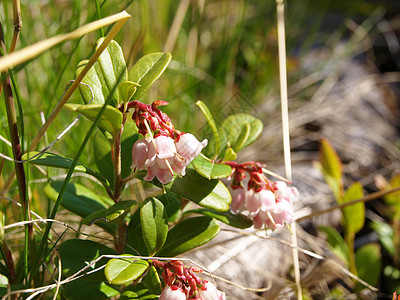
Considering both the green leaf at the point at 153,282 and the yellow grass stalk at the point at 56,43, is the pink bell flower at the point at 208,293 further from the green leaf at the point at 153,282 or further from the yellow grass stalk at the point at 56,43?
the yellow grass stalk at the point at 56,43

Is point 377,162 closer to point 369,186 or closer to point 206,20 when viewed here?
point 369,186

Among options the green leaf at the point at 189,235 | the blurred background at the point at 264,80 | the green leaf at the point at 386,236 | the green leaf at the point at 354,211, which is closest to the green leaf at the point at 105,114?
the green leaf at the point at 189,235

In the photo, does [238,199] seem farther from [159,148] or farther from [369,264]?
[369,264]

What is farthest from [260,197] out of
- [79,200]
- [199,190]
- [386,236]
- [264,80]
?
[264,80]

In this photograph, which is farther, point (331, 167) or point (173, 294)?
point (331, 167)

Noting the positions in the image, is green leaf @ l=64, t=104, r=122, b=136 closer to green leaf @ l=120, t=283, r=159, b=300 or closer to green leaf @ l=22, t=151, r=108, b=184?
green leaf @ l=22, t=151, r=108, b=184

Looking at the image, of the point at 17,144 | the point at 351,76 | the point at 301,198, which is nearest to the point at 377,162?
the point at 301,198
